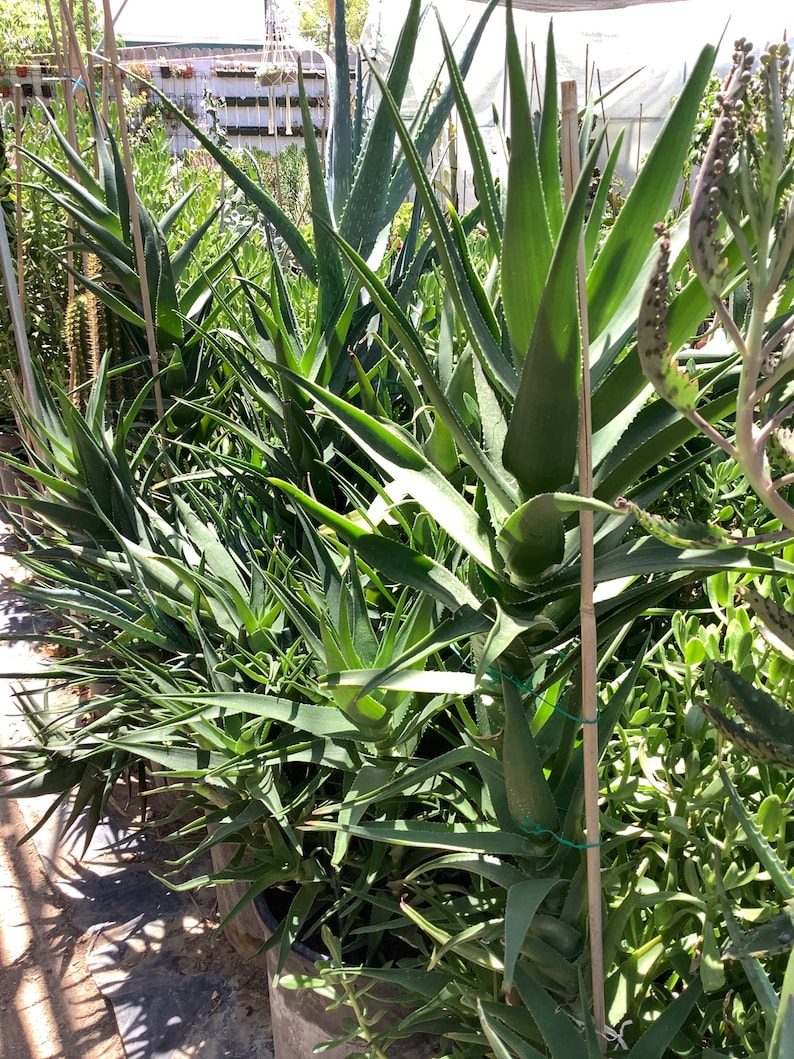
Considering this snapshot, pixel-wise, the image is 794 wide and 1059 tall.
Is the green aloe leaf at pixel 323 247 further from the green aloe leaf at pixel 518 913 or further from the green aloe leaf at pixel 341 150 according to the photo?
the green aloe leaf at pixel 518 913

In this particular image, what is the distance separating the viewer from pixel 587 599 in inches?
22.2

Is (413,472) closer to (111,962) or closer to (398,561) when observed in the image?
(398,561)

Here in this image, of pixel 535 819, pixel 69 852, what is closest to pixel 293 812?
pixel 535 819

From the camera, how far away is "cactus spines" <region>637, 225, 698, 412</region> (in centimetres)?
37

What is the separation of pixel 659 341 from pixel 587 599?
0.23 m

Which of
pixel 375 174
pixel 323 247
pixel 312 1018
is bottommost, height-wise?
pixel 312 1018

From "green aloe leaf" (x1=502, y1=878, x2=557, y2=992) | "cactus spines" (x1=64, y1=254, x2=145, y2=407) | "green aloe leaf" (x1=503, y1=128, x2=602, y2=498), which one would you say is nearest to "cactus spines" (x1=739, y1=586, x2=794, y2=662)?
"green aloe leaf" (x1=503, y1=128, x2=602, y2=498)

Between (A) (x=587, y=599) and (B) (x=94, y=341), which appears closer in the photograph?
(A) (x=587, y=599)

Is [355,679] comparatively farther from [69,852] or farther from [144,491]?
[69,852]

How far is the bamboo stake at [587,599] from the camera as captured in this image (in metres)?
0.53

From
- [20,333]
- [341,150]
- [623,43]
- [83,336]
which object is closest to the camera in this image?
[341,150]

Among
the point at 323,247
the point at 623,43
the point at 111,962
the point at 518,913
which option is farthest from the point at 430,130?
the point at 623,43

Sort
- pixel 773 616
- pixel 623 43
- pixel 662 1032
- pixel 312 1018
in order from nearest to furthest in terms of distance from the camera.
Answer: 1. pixel 773 616
2. pixel 662 1032
3. pixel 312 1018
4. pixel 623 43

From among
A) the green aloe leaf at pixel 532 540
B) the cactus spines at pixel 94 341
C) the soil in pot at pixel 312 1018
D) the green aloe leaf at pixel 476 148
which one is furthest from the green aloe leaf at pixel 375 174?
the soil in pot at pixel 312 1018
